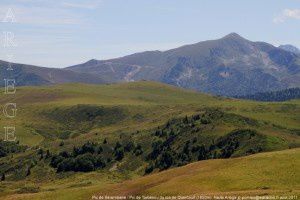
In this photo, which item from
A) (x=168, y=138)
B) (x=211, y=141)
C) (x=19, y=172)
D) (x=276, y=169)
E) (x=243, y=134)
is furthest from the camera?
(x=168, y=138)

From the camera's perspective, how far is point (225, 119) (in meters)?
189

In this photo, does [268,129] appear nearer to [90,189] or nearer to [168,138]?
[168,138]

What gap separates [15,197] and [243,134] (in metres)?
80.3

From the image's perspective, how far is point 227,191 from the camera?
224 ft

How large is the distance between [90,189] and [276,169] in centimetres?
3530

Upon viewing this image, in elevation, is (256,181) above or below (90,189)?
above

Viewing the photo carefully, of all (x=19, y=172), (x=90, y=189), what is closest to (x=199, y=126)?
(x=19, y=172)

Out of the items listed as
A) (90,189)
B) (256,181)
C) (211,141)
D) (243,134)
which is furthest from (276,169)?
(211,141)

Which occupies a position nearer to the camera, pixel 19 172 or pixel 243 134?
pixel 243 134

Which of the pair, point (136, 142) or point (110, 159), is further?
point (136, 142)

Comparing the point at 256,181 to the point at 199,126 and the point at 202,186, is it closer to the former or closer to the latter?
the point at 202,186

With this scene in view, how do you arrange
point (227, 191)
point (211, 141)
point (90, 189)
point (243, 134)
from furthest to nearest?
point (211, 141)
point (243, 134)
point (90, 189)
point (227, 191)

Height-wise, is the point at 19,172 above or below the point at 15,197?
below

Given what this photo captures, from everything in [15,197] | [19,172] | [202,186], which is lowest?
[19,172]
